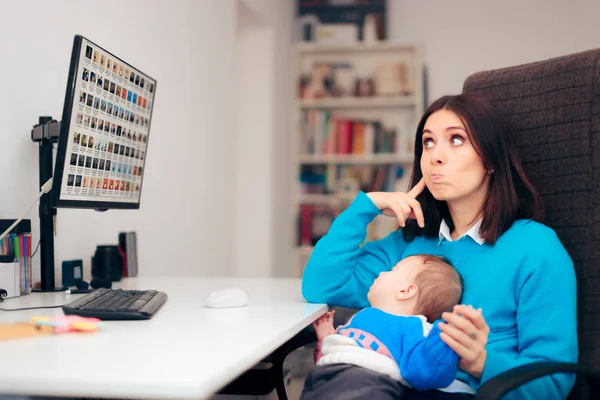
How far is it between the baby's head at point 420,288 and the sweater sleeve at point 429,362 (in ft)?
0.51

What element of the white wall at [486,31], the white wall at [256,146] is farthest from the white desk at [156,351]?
the white wall at [486,31]

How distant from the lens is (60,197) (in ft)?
4.95

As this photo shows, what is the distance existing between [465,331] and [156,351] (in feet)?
1.79

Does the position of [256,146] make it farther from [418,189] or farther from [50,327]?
[50,327]

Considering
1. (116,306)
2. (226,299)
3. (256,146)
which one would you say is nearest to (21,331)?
(116,306)

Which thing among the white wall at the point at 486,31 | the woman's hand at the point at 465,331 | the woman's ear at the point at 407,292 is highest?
the white wall at the point at 486,31

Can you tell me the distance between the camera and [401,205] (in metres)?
1.63

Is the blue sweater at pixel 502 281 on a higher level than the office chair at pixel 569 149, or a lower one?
lower

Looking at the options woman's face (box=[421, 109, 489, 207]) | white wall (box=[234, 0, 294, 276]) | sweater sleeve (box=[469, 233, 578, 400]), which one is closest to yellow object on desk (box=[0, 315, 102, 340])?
sweater sleeve (box=[469, 233, 578, 400])

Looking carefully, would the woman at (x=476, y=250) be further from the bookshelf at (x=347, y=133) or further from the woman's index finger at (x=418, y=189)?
the bookshelf at (x=347, y=133)

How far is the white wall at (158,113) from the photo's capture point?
185 cm

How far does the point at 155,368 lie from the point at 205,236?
2.42m

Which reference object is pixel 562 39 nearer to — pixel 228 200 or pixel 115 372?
pixel 228 200

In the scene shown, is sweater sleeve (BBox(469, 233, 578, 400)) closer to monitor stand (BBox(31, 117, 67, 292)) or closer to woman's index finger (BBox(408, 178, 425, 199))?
woman's index finger (BBox(408, 178, 425, 199))
